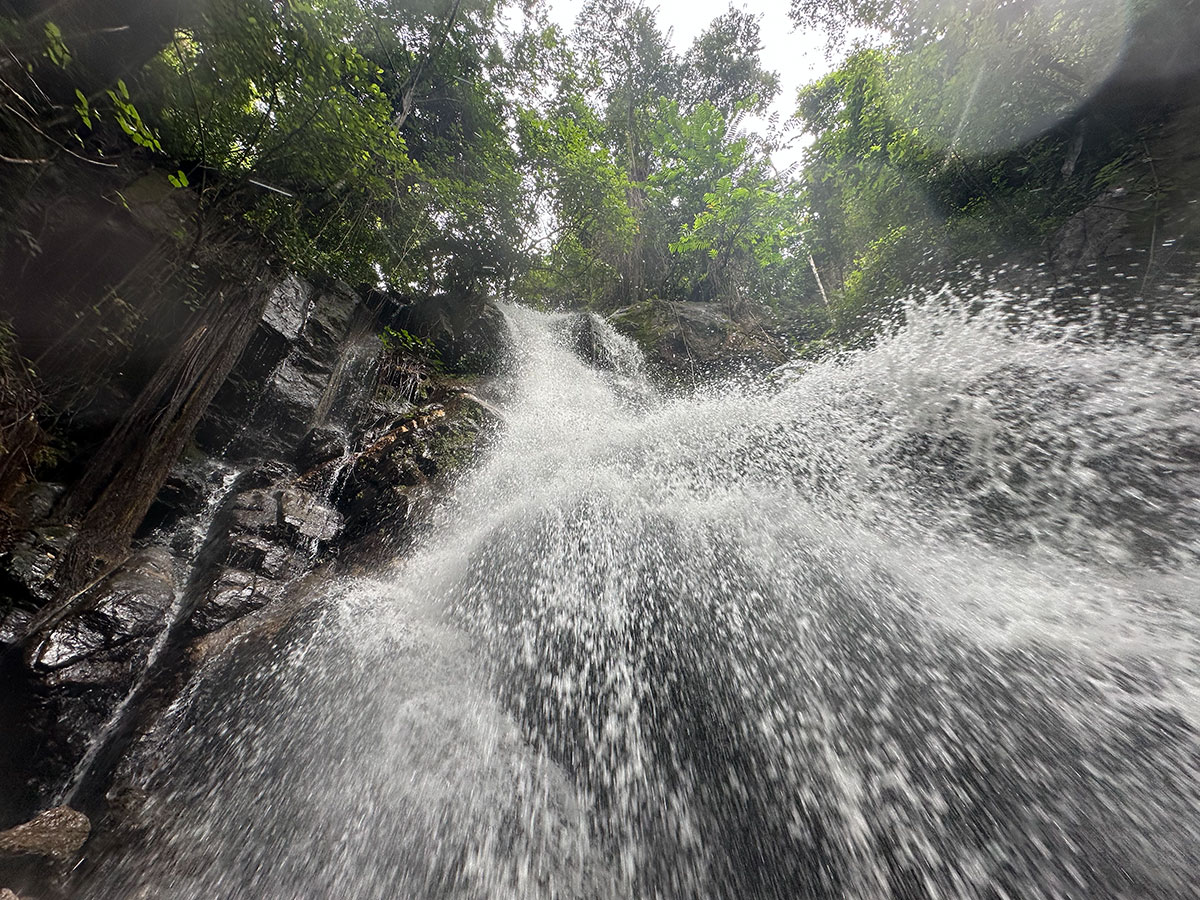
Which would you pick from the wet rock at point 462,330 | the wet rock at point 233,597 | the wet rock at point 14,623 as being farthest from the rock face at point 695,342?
the wet rock at point 14,623

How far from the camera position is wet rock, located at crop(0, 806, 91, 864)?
7.54 ft

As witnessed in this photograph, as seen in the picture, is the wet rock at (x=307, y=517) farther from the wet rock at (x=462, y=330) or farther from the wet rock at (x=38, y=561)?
the wet rock at (x=462, y=330)

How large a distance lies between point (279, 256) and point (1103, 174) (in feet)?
39.4

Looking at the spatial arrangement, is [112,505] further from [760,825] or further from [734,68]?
[734,68]

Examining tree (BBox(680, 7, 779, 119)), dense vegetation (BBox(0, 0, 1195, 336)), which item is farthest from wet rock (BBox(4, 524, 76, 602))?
tree (BBox(680, 7, 779, 119))

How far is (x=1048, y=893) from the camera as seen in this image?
1.67 m

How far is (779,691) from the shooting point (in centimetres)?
300

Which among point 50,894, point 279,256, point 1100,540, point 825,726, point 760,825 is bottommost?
point 760,825

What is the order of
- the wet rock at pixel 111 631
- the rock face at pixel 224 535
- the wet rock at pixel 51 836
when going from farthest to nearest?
the wet rock at pixel 111 631 → the rock face at pixel 224 535 → the wet rock at pixel 51 836

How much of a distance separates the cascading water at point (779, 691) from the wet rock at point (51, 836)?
0.95 feet

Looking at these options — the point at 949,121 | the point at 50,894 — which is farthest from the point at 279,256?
the point at 949,121

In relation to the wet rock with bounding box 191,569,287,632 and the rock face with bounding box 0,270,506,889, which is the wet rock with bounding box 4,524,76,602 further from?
the wet rock with bounding box 191,569,287,632

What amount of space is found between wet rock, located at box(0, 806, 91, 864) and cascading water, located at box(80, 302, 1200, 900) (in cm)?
29

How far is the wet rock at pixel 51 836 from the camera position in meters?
2.30
